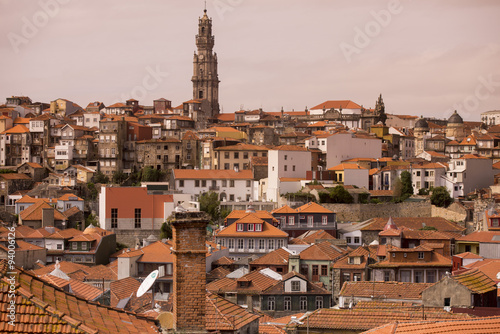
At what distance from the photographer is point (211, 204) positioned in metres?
57.8

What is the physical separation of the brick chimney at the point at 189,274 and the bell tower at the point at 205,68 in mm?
97656

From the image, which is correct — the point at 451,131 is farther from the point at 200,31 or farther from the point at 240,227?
the point at 240,227

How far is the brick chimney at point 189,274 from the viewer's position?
9.98m

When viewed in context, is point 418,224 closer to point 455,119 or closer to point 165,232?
point 165,232

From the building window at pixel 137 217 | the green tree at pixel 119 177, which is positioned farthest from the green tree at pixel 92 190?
the building window at pixel 137 217

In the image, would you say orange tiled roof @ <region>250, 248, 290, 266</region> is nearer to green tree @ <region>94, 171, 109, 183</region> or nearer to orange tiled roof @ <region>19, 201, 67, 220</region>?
orange tiled roof @ <region>19, 201, 67, 220</region>

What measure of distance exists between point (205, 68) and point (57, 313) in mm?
102144

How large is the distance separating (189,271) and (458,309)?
Answer: 415 inches

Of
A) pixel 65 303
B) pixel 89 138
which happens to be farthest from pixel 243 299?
pixel 89 138

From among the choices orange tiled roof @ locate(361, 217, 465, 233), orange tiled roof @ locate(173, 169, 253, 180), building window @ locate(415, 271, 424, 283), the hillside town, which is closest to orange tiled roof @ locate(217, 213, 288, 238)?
the hillside town

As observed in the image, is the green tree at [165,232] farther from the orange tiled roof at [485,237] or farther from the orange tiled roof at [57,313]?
the orange tiled roof at [57,313]

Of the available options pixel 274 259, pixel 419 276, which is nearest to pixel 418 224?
pixel 274 259

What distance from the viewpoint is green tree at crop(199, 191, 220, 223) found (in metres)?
56.6

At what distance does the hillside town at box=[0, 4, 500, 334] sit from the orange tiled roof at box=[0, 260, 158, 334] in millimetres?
24
